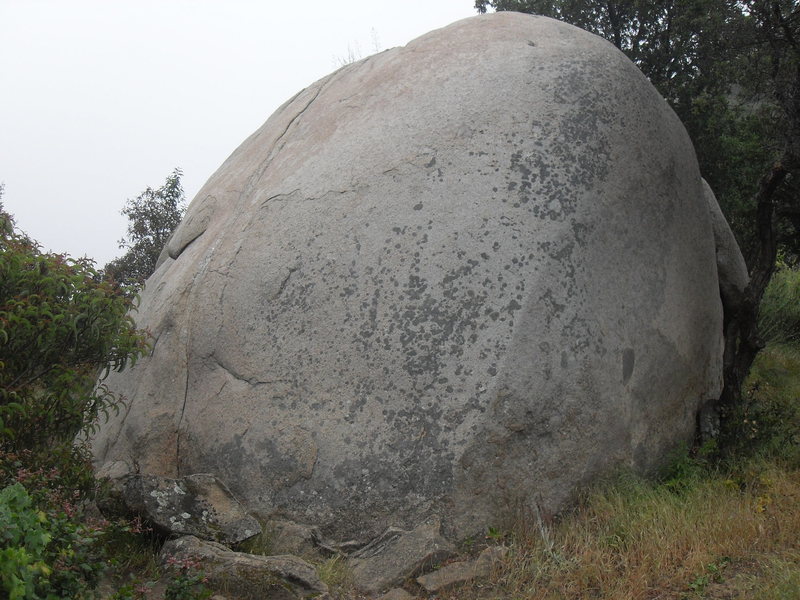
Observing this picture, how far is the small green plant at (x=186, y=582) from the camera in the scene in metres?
3.71

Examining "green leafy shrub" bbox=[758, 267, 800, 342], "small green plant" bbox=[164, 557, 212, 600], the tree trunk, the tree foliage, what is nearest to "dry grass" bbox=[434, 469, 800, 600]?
"small green plant" bbox=[164, 557, 212, 600]

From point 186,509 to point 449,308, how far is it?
1868 mm

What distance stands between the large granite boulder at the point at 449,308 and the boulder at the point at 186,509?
250mm

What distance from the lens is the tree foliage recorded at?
164 inches

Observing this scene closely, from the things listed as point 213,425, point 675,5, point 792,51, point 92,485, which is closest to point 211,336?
point 213,425

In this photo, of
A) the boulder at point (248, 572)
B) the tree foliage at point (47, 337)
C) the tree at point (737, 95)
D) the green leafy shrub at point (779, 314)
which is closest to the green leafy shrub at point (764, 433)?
the tree at point (737, 95)

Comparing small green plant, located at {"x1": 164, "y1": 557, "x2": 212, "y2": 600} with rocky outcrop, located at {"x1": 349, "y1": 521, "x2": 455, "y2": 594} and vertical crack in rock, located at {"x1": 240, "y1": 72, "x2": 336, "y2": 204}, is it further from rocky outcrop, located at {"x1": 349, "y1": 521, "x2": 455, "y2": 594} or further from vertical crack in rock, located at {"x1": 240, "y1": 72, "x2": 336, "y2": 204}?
vertical crack in rock, located at {"x1": 240, "y1": 72, "x2": 336, "y2": 204}

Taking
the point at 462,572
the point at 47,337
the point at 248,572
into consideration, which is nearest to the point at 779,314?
the point at 462,572

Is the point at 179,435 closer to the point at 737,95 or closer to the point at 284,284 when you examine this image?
the point at 284,284

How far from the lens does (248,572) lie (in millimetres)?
4012

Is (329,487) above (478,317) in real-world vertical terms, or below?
below

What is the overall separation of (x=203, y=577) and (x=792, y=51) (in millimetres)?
6939

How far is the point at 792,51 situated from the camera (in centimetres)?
757

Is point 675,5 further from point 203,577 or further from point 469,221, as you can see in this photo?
point 203,577
